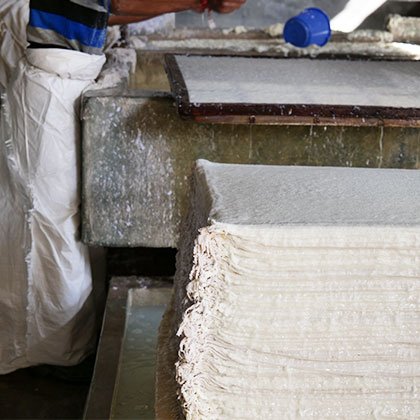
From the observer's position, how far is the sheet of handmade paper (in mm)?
2494

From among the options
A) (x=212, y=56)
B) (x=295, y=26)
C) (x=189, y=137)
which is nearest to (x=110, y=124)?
(x=189, y=137)

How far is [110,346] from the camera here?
247 cm

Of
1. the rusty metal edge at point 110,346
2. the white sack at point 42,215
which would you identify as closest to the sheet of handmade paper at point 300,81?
the white sack at point 42,215

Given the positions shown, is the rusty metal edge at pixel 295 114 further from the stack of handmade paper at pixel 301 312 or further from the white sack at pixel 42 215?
the stack of handmade paper at pixel 301 312

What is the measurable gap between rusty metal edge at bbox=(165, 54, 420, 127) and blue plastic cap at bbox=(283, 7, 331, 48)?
1.04 m

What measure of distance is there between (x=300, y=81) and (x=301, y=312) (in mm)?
1628

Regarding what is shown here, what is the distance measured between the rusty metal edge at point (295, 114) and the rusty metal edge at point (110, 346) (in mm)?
761

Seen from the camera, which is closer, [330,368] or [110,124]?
[330,368]

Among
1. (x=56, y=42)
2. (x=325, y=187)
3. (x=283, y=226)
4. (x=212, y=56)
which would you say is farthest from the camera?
(x=212, y=56)

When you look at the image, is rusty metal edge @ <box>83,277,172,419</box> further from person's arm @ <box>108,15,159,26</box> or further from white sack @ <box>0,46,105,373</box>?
person's arm @ <box>108,15,159,26</box>

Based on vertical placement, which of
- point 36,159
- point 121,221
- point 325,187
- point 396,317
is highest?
point 325,187

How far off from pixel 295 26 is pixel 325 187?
2.03m

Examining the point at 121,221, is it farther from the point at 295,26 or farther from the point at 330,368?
the point at 330,368

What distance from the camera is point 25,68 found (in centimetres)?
265
